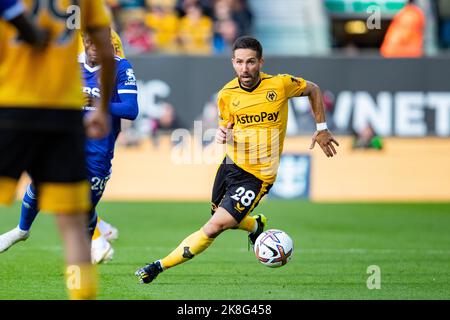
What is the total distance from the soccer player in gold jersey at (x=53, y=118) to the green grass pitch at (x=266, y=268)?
219 cm

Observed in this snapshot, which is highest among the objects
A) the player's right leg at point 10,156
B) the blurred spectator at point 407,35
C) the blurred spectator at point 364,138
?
the blurred spectator at point 407,35

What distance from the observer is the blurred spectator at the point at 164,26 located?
2220 centimetres

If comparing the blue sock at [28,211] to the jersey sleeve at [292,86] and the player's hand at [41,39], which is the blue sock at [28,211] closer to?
the jersey sleeve at [292,86]

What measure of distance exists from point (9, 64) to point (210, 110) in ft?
48.9

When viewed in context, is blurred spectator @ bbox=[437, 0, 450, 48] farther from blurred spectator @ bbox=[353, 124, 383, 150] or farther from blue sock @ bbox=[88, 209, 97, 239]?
blue sock @ bbox=[88, 209, 97, 239]

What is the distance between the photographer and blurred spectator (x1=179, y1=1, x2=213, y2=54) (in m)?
22.0

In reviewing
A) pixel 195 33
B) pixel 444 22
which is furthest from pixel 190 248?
pixel 444 22

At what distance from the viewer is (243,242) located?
1323 centimetres

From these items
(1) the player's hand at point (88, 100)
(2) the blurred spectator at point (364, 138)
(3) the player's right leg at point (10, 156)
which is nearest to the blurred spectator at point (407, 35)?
(2) the blurred spectator at point (364, 138)

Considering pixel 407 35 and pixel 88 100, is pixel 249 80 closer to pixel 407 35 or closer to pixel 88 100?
pixel 88 100

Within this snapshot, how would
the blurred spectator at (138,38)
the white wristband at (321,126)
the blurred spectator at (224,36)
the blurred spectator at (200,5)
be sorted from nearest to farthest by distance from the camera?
the white wristband at (321,126)
the blurred spectator at (138,38)
the blurred spectator at (224,36)
the blurred spectator at (200,5)

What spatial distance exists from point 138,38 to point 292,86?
12.9 meters

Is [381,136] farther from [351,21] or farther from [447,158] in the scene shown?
[351,21]

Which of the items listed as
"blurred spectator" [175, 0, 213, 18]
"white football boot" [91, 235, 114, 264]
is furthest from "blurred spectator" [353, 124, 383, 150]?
"white football boot" [91, 235, 114, 264]
